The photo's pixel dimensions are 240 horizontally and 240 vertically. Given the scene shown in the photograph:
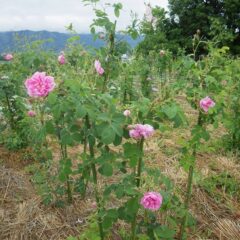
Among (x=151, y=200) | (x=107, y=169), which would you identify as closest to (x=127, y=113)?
(x=107, y=169)

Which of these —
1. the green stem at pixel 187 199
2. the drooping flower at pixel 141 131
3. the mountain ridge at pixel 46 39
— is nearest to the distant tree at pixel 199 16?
the mountain ridge at pixel 46 39

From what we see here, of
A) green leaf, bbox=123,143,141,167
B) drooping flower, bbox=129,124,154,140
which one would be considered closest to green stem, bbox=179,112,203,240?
green leaf, bbox=123,143,141,167

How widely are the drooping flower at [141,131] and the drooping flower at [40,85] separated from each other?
0.41m

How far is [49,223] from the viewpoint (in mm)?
2922

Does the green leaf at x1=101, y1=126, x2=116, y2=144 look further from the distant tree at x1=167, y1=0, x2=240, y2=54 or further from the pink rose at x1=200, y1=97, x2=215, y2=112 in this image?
the distant tree at x1=167, y1=0, x2=240, y2=54

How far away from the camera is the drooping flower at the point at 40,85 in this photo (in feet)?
5.93

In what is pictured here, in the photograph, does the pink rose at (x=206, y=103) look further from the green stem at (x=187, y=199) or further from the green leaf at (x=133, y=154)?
the green stem at (x=187, y=199)

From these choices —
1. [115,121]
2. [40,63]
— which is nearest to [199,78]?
[115,121]

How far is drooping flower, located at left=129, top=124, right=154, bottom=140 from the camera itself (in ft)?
5.86

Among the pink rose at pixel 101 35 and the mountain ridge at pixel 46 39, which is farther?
the mountain ridge at pixel 46 39

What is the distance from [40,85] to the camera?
1.81 metres

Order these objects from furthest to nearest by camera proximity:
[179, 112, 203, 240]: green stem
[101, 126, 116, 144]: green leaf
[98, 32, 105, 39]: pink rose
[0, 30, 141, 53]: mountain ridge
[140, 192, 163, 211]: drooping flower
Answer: [0, 30, 141, 53]: mountain ridge → [98, 32, 105, 39]: pink rose → [179, 112, 203, 240]: green stem → [140, 192, 163, 211]: drooping flower → [101, 126, 116, 144]: green leaf

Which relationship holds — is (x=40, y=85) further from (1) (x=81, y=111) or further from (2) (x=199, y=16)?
(2) (x=199, y=16)

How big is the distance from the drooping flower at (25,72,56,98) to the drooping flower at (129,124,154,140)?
1.34ft
